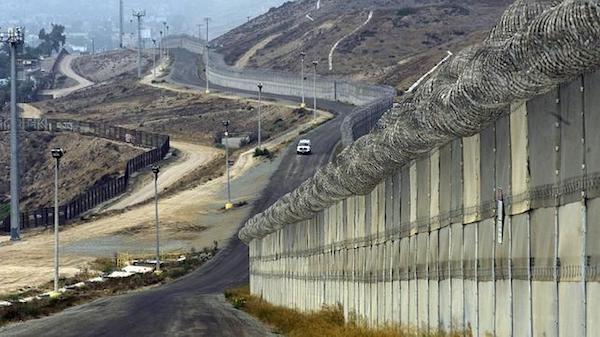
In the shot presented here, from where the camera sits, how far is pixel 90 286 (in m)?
62.1

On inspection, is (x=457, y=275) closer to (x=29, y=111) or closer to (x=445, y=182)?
(x=445, y=182)

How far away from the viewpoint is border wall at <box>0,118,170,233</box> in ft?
313

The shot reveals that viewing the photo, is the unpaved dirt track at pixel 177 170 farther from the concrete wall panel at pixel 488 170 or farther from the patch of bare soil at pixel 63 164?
the concrete wall panel at pixel 488 170

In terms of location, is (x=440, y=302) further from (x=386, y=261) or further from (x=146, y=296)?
(x=146, y=296)

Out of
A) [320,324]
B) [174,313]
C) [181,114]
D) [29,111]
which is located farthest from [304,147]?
[29,111]

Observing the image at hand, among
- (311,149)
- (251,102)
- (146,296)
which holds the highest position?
(251,102)

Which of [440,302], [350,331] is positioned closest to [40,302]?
[350,331]

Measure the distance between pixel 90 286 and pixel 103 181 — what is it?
55358mm

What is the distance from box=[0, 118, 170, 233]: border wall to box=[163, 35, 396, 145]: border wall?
24.3 meters

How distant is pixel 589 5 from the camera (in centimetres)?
789

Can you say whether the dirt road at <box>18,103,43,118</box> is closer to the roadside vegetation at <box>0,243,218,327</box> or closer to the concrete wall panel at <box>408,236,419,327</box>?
the roadside vegetation at <box>0,243,218,327</box>

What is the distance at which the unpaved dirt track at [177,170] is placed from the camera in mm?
101512

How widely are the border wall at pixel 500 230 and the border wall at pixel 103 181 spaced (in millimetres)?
77099

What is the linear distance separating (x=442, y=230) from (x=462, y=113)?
341 centimetres
